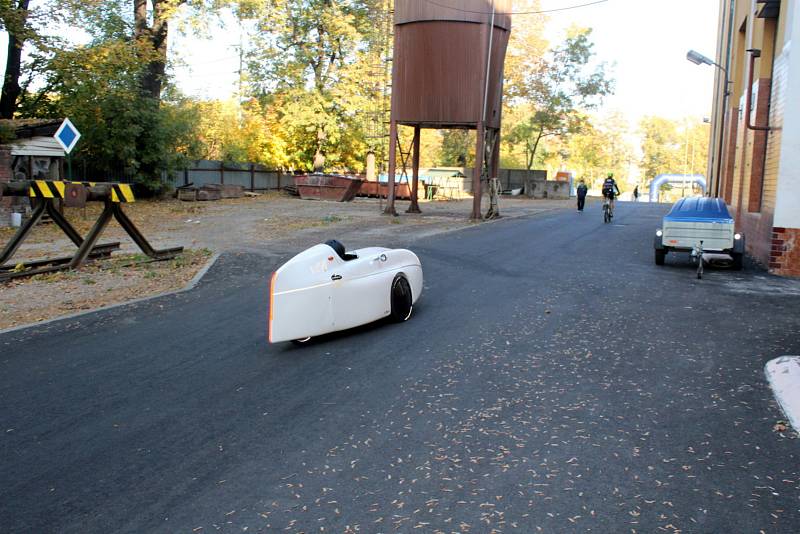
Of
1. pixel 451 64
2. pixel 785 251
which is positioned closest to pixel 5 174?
pixel 451 64

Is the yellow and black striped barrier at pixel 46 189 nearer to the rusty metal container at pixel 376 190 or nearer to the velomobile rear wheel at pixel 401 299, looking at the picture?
the velomobile rear wheel at pixel 401 299

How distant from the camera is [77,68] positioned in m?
26.3

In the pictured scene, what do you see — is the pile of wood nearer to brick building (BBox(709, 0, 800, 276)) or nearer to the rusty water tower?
the rusty water tower

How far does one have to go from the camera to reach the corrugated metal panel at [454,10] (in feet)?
84.0

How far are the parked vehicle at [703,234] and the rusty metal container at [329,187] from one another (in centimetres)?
2764

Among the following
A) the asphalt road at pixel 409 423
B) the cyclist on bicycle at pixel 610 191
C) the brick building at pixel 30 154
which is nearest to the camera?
the asphalt road at pixel 409 423

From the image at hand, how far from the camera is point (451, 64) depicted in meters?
25.8

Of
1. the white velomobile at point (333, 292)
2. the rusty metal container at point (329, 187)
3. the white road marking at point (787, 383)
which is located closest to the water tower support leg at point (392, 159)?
the rusty metal container at point (329, 187)

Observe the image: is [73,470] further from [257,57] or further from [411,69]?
[257,57]

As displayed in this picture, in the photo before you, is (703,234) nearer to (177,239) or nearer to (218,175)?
(177,239)

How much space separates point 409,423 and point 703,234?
10579 millimetres

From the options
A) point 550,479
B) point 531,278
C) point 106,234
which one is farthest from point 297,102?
point 550,479

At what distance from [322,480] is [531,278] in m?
8.50

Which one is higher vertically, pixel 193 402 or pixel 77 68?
pixel 77 68
